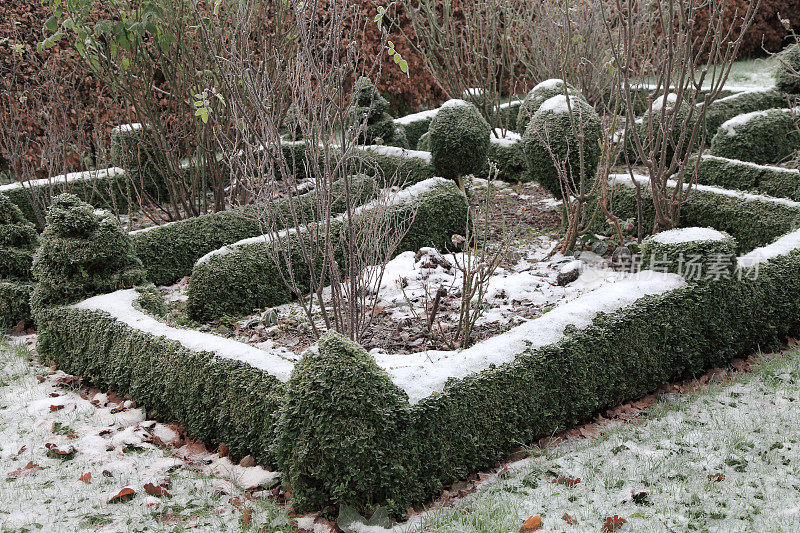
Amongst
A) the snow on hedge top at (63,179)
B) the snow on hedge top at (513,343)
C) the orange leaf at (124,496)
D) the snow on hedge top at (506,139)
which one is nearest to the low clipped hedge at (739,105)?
the snow on hedge top at (506,139)

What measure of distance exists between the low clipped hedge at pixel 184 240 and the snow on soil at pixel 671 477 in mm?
3725

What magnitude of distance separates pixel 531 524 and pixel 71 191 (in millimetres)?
7232

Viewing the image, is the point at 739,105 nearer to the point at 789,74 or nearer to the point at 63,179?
the point at 789,74

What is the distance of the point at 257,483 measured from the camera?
349cm

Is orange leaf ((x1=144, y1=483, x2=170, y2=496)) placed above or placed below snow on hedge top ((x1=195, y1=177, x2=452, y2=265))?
below

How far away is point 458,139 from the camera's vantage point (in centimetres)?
765

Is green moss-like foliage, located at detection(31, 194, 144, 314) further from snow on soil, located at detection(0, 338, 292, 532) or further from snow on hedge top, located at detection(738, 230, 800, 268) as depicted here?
snow on hedge top, located at detection(738, 230, 800, 268)

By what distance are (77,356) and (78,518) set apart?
208 cm

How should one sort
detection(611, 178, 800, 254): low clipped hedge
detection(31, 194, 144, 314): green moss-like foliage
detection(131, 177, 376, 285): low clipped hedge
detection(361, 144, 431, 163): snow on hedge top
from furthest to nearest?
detection(361, 144, 431, 163): snow on hedge top
detection(131, 177, 376, 285): low clipped hedge
detection(611, 178, 800, 254): low clipped hedge
detection(31, 194, 144, 314): green moss-like foliage

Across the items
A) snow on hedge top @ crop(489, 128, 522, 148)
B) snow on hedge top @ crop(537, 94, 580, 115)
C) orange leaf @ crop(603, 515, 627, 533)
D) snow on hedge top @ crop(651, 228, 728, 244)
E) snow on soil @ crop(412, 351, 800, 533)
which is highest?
snow on hedge top @ crop(537, 94, 580, 115)

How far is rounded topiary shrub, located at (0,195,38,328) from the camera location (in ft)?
18.9

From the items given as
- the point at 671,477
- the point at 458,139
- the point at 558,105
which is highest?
the point at 558,105

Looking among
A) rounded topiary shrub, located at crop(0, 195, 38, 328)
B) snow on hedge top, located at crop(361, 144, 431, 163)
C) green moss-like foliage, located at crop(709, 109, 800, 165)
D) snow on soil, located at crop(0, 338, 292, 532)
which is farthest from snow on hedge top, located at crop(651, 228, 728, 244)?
rounded topiary shrub, located at crop(0, 195, 38, 328)

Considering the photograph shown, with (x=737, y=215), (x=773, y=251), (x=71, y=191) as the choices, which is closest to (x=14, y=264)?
(x=71, y=191)
